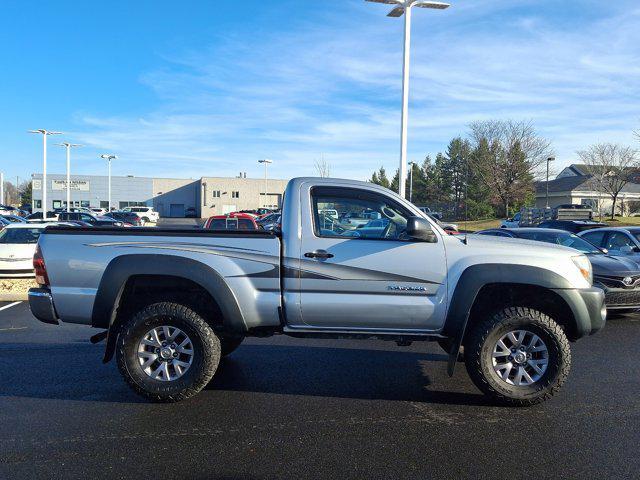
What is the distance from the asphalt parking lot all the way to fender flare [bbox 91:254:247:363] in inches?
36.0

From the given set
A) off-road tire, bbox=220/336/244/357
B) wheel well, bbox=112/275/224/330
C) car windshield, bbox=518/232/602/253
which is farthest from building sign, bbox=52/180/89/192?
wheel well, bbox=112/275/224/330

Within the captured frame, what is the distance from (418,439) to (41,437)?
3000 millimetres

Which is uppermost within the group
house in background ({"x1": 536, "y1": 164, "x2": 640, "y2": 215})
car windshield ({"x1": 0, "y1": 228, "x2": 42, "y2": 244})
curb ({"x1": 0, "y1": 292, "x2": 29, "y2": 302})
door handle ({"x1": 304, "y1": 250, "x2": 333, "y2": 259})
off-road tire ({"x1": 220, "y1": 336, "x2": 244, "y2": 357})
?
house in background ({"x1": 536, "y1": 164, "x2": 640, "y2": 215})

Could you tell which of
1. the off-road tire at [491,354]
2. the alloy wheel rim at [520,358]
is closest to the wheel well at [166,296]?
the off-road tire at [491,354]

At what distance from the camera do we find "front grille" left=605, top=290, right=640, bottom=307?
8.70 meters

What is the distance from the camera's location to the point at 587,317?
5051mm

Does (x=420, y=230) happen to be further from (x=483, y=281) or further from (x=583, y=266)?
(x=583, y=266)

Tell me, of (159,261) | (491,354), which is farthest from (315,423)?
(159,261)

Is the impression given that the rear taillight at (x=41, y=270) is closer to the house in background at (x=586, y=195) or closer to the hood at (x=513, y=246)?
the hood at (x=513, y=246)

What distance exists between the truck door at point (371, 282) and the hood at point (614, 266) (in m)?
5.22

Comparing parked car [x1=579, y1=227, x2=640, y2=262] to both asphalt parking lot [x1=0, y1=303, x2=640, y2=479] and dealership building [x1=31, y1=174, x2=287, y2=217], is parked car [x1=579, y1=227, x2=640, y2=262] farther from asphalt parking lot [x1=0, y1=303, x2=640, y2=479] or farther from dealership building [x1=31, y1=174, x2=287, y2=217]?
dealership building [x1=31, y1=174, x2=287, y2=217]

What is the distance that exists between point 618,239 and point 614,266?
2880 millimetres

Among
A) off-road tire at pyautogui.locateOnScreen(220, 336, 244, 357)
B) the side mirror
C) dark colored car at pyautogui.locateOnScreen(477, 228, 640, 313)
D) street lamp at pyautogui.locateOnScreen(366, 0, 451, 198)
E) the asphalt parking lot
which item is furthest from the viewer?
street lamp at pyautogui.locateOnScreen(366, 0, 451, 198)

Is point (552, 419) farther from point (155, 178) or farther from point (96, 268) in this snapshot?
point (155, 178)
